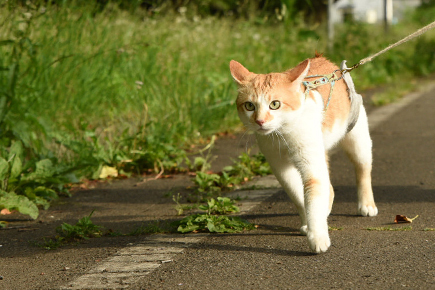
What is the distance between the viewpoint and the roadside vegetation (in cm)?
449

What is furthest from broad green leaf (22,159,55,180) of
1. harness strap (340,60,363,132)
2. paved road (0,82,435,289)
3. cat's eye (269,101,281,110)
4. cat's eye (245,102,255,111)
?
harness strap (340,60,363,132)

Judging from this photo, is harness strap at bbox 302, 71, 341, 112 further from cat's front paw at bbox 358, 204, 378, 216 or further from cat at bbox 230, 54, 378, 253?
cat's front paw at bbox 358, 204, 378, 216

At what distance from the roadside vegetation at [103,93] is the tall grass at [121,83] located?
0.04 ft

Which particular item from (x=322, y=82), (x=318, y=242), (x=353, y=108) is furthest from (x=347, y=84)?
(x=318, y=242)

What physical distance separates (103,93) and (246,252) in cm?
338

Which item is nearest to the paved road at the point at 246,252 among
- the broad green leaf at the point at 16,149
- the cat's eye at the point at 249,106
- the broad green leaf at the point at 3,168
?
the broad green leaf at the point at 3,168

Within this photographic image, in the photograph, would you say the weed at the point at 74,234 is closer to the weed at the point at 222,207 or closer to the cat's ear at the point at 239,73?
the weed at the point at 222,207

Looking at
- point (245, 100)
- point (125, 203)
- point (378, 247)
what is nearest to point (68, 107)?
point (125, 203)

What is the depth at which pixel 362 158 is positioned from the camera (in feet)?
12.4

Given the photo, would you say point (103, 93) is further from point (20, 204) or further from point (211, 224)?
point (211, 224)

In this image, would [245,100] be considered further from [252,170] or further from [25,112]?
[25,112]

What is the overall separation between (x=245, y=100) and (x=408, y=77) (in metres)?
11.2

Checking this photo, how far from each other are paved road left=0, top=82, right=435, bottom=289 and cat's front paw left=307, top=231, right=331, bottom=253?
0.05 meters

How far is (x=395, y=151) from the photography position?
5824 millimetres
